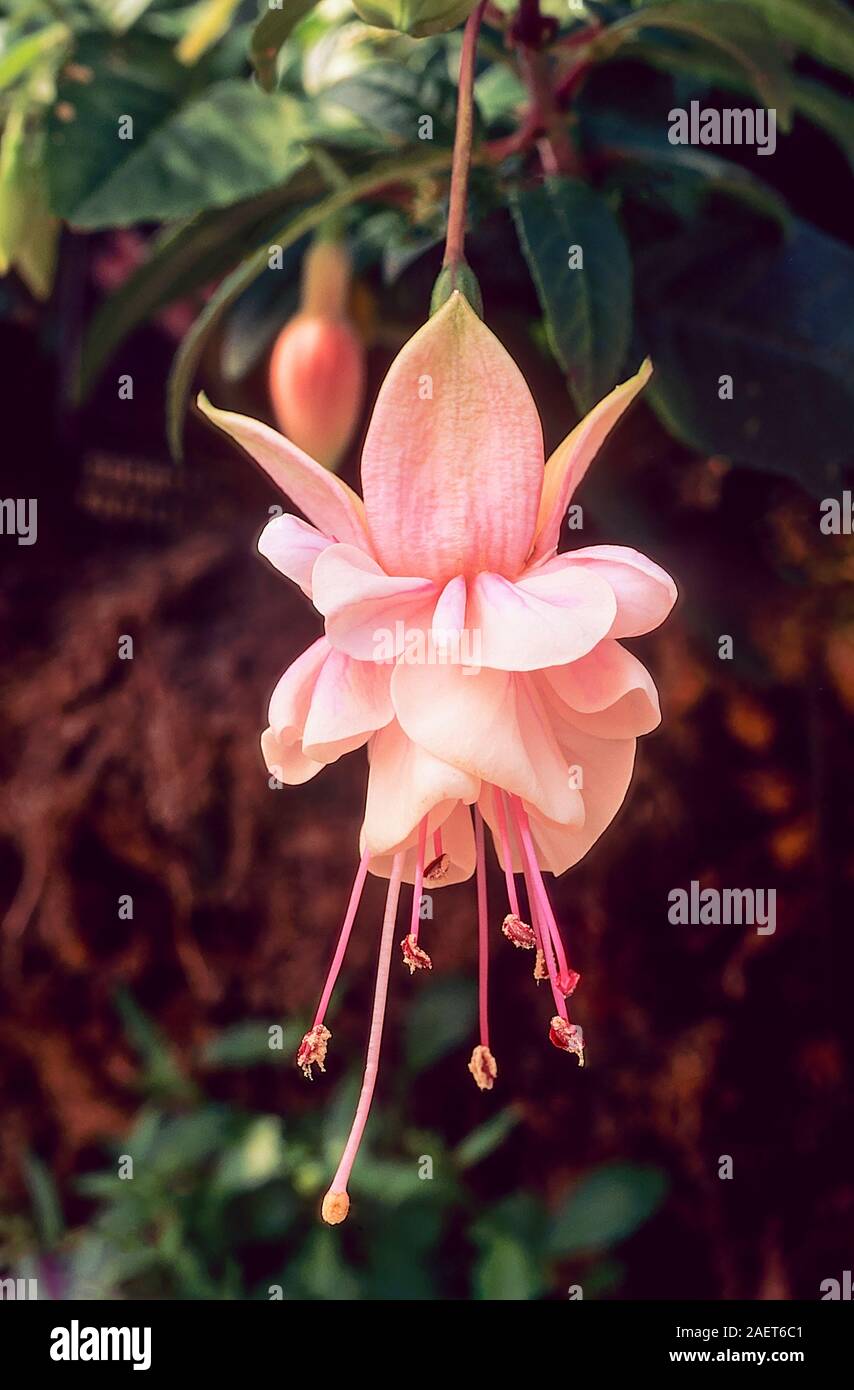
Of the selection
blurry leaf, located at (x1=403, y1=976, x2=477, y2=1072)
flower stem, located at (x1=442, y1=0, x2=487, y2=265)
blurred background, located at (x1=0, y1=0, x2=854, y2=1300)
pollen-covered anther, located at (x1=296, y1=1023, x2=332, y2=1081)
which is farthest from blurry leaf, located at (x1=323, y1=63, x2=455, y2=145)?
blurry leaf, located at (x1=403, y1=976, x2=477, y2=1072)

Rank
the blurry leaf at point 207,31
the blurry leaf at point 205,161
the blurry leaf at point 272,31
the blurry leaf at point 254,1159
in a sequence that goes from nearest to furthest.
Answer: the blurry leaf at point 272,31 → the blurry leaf at point 205,161 → the blurry leaf at point 207,31 → the blurry leaf at point 254,1159

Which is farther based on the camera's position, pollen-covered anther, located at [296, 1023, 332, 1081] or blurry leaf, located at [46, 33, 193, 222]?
blurry leaf, located at [46, 33, 193, 222]

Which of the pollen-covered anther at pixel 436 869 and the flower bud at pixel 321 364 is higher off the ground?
the flower bud at pixel 321 364

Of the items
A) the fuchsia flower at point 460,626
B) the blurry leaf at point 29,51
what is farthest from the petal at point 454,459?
the blurry leaf at point 29,51

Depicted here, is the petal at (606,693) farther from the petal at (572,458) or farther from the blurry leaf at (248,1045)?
the blurry leaf at (248,1045)

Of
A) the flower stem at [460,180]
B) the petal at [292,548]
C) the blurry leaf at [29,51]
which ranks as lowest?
the petal at [292,548]

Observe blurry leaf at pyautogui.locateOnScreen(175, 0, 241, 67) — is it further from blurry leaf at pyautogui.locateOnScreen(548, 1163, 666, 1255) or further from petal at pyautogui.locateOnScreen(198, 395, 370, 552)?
blurry leaf at pyautogui.locateOnScreen(548, 1163, 666, 1255)

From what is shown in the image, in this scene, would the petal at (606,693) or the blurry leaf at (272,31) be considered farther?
the blurry leaf at (272,31)

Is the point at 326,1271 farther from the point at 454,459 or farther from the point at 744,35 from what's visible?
the point at 744,35
